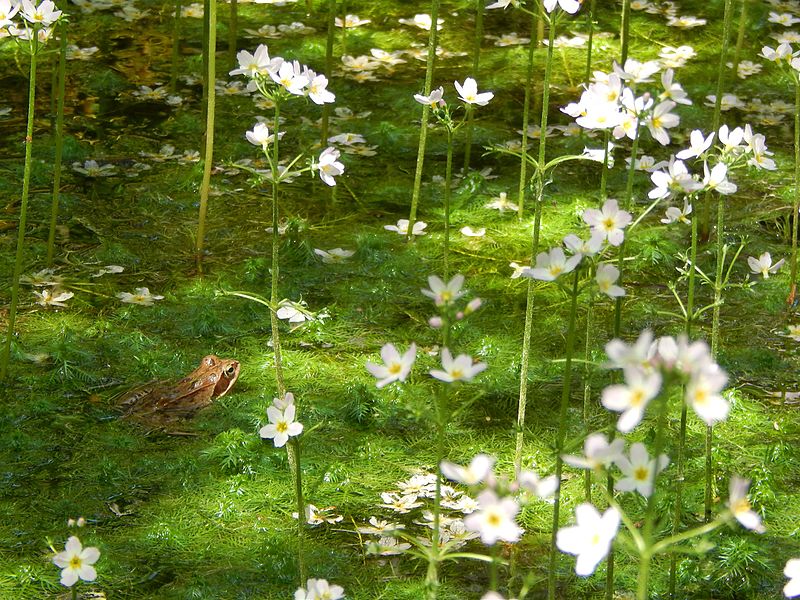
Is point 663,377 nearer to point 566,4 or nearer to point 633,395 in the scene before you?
point 633,395

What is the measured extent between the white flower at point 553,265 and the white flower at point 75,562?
2.84 ft

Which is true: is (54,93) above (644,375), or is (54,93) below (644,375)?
below

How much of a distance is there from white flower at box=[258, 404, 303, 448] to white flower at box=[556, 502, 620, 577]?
0.74m

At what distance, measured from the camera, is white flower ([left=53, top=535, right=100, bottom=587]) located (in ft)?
6.11

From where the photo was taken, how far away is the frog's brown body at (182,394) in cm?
285

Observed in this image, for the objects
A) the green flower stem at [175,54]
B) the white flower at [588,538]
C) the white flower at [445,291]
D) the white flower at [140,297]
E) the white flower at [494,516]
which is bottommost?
the white flower at [140,297]

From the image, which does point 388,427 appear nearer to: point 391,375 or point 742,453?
point 742,453

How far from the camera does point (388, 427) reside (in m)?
2.83

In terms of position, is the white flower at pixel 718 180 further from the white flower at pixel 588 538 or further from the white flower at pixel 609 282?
the white flower at pixel 588 538

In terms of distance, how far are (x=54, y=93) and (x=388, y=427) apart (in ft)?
7.56

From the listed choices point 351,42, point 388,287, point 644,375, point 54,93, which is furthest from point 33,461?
point 351,42

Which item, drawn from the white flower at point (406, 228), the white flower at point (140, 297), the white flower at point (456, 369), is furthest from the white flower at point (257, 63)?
the white flower at point (406, 228)

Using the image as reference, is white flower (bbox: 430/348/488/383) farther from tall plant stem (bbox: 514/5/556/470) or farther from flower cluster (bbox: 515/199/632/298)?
tall plant stem (bbox: 514/5/556/470)

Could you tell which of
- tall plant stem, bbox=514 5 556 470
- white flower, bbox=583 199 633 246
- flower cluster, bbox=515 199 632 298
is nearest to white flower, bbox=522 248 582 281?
flower cluster, bbox=515 199 632 298
